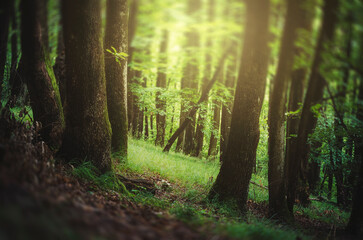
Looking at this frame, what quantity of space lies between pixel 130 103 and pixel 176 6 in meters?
7.47

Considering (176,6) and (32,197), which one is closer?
(32,197)

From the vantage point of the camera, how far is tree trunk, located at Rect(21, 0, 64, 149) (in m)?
3.23

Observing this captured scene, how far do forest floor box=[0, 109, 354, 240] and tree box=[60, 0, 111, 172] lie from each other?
16.7 inches

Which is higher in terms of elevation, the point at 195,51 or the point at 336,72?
the point at 195,51

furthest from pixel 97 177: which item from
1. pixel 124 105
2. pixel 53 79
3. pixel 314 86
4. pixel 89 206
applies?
pixel 314 86

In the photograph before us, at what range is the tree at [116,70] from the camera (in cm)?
561

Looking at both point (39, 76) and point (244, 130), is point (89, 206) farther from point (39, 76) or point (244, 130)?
point (244, 130)

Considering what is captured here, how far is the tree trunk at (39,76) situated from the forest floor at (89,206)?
2.02 feet

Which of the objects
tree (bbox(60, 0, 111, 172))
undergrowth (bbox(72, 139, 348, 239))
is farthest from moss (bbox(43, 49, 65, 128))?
undergrowth (bbox(72, 139, 348, 239))

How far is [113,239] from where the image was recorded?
1686 mm

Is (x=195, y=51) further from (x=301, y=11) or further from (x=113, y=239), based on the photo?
(x=113, y=239)

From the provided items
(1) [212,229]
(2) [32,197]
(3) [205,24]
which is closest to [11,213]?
(2) [32,197]

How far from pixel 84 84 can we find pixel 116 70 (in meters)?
1.73

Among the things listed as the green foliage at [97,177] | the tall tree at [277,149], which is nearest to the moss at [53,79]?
the green foliage at [97,177]
